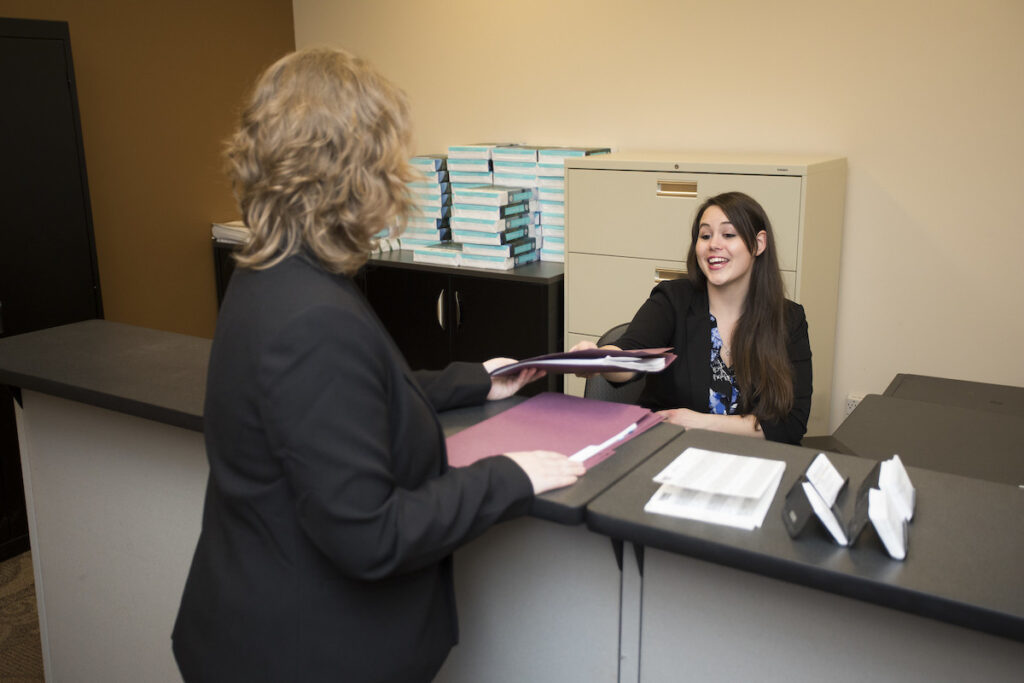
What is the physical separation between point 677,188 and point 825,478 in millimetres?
1952

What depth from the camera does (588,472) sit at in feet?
4.32

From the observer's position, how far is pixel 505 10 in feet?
12.9

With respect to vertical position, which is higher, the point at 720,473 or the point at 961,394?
the point at 720,473

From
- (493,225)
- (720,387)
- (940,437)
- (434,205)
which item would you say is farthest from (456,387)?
(434,205)

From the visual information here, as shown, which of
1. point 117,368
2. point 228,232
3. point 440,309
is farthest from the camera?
point 228,232

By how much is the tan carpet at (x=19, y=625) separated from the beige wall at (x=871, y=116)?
2006 millimetres

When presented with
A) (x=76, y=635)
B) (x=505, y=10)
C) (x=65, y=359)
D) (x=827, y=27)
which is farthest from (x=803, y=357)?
(x=505, y=10)

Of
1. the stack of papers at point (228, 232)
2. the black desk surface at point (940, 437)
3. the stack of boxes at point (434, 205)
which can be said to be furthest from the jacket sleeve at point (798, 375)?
the stack of papers at point (228, 232)

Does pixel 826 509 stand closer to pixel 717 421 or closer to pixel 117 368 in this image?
pixel 717 421

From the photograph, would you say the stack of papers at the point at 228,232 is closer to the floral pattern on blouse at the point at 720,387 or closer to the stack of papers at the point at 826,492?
the floral pattern on blouse at the point at 720,387

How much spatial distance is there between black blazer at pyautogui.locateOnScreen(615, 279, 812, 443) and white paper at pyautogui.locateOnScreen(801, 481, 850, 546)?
1187mm

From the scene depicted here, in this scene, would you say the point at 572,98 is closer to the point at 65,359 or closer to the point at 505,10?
the point at 505,10

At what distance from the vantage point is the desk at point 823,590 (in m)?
1.01

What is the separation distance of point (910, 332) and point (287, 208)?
2728 millimetres
